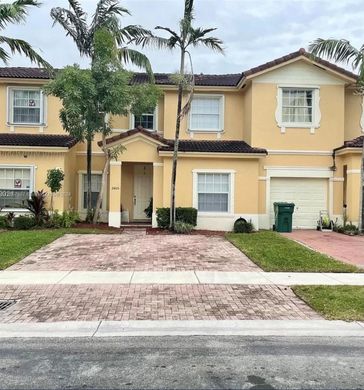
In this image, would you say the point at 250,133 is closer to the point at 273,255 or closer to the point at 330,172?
the point at 330,172

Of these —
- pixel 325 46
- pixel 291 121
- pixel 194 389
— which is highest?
pixel 325 46

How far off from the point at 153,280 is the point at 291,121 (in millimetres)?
12481

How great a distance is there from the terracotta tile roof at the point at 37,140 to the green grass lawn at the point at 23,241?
12.5 feet

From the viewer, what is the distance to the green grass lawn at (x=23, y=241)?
11285 millimetres

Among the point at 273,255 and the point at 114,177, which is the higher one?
A: the point at 114,177

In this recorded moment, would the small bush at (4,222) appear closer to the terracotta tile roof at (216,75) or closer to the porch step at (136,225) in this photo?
the porch step at (136,225)

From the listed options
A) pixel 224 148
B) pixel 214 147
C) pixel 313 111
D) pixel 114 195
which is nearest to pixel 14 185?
pixel 114 195

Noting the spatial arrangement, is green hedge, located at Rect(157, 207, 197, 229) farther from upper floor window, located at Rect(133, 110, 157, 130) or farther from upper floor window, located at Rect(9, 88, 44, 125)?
upper floor window, located at Rect(9, 88, 44, 125)

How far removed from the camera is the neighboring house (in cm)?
1820

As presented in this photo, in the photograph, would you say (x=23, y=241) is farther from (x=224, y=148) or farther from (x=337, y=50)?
(x=337, y=50)

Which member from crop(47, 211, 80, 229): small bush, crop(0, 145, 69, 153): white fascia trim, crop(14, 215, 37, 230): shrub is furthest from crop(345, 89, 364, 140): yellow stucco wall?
crop(14, 215, 37, 230): shrub

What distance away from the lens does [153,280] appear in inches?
356

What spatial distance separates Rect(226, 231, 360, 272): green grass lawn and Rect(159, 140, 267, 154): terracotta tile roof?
4.27 meters

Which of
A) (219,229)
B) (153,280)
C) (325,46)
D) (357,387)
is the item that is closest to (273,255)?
(153,280)
